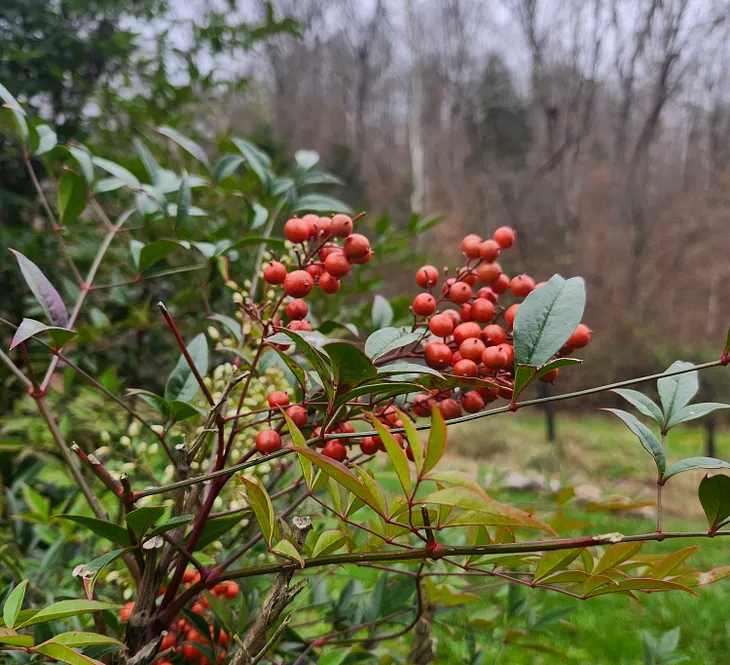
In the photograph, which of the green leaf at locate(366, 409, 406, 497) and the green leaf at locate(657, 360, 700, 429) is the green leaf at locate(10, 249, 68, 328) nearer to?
the green leaf at locate(366, 409, 406, 497)

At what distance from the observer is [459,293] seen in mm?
465

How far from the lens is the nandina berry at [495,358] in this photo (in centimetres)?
38

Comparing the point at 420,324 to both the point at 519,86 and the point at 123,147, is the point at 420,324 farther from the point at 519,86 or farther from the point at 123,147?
the point at 519,86

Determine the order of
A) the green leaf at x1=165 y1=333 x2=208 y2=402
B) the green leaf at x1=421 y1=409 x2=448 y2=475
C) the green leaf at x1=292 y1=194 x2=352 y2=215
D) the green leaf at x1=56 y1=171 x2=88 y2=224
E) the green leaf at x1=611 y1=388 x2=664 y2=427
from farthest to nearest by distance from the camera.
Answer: the green leaf at x1=292 y1=194 x2=352 y2=215
the green leaf at x1=56 y1=171 x2=88 y2=224
the green leaf at x1=165 y1=333 x2=208 y2=402
the green leaf at x1=611 y1=388 x2=664 y2=427
the green leaf at x1=421 y1=409 x2=448 y2=475

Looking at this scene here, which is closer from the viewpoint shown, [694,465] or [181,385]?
[694,465]

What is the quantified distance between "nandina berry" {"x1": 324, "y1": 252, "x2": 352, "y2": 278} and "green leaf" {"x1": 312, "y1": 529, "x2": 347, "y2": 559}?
0.20 m

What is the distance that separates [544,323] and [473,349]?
0.21 ft

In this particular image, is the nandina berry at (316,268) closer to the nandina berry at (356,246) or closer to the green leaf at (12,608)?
the nandina berry at (356,246)

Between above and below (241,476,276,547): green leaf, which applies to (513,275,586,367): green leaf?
above

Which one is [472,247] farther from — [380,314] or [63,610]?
[63,610]

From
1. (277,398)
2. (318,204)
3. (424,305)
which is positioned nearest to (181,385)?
(277,398)

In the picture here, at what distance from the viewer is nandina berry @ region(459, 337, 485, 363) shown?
0.39 meters

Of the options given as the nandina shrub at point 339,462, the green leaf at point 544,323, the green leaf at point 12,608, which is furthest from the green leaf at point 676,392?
the green leaf at point 12,608

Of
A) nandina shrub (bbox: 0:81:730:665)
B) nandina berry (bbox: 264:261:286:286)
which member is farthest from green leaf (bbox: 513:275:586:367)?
nandina berry (bbox: 264:261:286:286)
